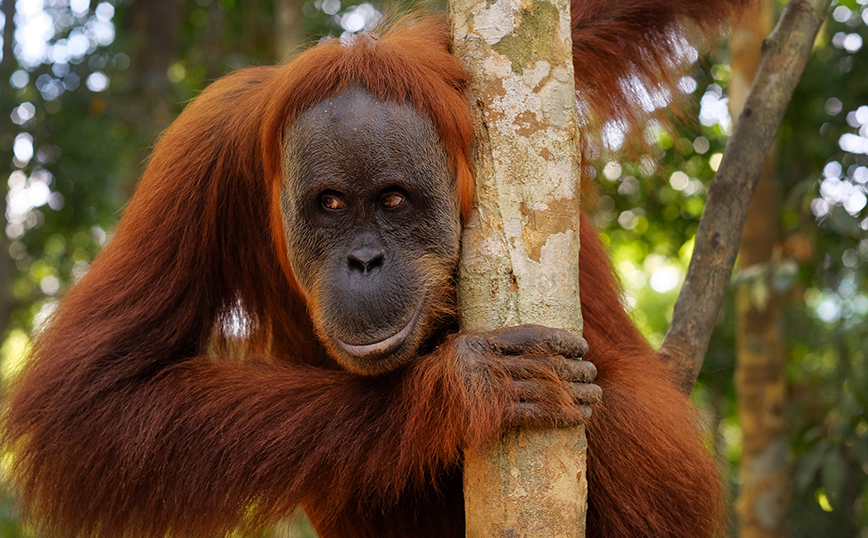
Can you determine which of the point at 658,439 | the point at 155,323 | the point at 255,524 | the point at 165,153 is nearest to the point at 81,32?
the point at 165,153

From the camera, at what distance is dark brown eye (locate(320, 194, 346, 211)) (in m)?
1.98

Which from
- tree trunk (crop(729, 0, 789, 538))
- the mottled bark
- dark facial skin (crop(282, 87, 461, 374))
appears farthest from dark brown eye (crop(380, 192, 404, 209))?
tree trunk (crop(729, 0, 789, 538))

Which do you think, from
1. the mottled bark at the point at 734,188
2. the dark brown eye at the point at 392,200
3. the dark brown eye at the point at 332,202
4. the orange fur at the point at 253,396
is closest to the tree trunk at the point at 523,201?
the orange fur at the point at 253,396

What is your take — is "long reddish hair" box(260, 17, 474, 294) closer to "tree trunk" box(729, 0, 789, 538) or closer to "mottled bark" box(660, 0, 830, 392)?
"mottled bark" box(660, 0, 830, 392)

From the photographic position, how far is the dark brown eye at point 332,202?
1.98m

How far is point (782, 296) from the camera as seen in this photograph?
5.23 meters

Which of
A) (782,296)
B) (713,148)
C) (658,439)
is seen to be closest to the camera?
(658,439)

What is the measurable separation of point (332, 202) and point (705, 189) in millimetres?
4305

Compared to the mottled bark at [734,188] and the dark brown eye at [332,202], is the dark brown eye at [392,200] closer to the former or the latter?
the dark brown eye at [332,202]

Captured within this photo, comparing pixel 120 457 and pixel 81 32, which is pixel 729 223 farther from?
pixel 81 32

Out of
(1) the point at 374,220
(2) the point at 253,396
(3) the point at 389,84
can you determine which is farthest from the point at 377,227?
(2) the point at 253,396

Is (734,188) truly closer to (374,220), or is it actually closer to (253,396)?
(374,220)

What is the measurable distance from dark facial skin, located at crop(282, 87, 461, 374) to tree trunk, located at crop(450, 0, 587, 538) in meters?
0.17

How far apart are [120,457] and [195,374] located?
0.29 metres
